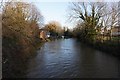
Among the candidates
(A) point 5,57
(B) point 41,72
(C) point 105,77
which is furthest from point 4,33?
(C) point 105,77

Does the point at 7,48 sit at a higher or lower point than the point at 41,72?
higher

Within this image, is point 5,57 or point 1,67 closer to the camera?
point 1,67

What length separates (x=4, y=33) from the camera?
13.8 meters

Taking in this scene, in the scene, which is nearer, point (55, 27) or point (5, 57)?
point (5, 57)

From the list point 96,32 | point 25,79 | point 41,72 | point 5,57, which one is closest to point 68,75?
point 41,72

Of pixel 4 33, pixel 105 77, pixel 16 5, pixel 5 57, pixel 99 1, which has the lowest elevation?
pixel 105 77

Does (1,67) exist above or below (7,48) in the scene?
below

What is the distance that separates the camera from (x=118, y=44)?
66.6ft

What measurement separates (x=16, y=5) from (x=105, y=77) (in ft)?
31.0

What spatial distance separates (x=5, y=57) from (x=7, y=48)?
3.49 ft

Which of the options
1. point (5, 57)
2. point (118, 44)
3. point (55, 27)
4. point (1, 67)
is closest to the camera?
point (1, 67)

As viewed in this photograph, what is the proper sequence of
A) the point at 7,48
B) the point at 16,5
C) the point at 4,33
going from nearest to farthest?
the point at 7,48, the point at 4,33, the point at 16,5

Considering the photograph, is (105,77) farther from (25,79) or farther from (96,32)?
(96,32)

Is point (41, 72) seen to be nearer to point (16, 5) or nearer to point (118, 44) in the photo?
point (16, 5)
